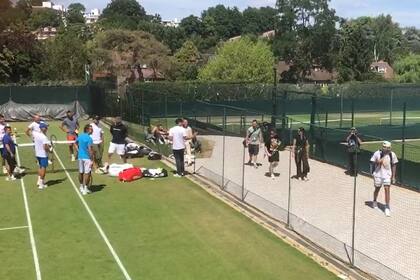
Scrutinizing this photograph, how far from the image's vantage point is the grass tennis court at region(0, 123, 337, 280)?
1050 centimetres

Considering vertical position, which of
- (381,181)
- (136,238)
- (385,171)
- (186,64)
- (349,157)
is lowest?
(136,238)

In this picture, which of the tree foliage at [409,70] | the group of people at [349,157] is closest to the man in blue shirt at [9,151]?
the group of people at [349,157]

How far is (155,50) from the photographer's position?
6862 cm

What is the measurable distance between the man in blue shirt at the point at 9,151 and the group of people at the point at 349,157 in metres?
7.26

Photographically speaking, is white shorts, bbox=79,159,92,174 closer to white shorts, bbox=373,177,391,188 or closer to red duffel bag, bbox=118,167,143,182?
red duffel bag, bbox=118,167,143,182

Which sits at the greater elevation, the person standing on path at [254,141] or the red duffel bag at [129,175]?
the person standing on path at [254,141]

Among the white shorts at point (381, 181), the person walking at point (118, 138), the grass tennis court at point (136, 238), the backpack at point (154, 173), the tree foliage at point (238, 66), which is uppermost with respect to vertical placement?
the tree foliage at point (238, 66)

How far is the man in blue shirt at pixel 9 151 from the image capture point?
17.6m

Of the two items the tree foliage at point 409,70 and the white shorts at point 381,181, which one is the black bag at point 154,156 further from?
the tree foliage at point 409,70

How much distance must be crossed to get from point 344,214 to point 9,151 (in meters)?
9.95

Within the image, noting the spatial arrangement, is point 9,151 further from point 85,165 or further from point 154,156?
point 154,156

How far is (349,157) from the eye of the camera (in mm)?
20109

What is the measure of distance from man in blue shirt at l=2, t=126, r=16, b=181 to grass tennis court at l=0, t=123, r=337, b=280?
852 millimetres

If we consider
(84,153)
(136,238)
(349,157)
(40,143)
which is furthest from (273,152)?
(136,238)
